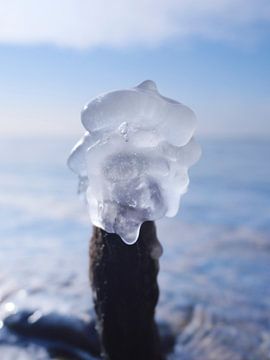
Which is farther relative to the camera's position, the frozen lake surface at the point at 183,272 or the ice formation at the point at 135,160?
the frozen lake surface at the point at 183,272

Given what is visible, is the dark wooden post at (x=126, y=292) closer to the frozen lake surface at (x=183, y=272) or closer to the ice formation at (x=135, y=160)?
the ice formation at (x=135, y=160)

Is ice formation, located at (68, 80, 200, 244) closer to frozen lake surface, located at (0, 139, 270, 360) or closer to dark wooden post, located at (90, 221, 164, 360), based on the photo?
dark wooden post, located at (90, 221, 164, 360)

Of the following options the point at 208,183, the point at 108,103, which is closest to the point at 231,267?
the point at 108,103

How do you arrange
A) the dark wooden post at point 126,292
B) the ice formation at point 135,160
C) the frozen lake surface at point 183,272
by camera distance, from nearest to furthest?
1. the ice formation at point 135,160
2. the dark wooden post at point 126,292
3. the frozen lake surface at point 183,272

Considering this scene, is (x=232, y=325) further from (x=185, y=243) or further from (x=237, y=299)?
(x=185, y=243)

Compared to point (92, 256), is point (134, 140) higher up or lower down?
higher up

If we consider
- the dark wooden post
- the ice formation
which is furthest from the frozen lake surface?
the ice formation

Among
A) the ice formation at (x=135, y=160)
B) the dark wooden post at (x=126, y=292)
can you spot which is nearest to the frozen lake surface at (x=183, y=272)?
the dark wooden post at (x=126, y=292)
